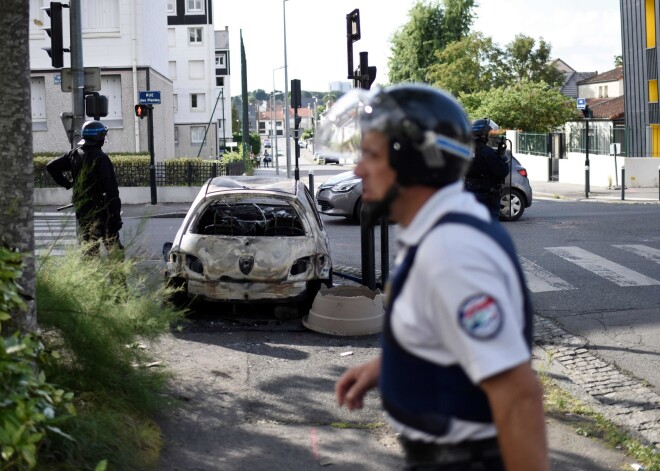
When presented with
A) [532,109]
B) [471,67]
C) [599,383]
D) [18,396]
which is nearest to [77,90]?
[599,383]

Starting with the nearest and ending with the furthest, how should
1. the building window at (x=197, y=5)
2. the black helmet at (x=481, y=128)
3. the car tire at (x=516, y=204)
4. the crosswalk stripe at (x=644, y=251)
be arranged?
1. the black helmet at (x=481, y=128)
2. the crosswalk stripe at (x=644, y=251)
3. the car tire at (x=516, y=204)
4. the building window at (x=197, y=5)

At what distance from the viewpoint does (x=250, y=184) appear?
421 inches

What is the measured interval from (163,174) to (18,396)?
24.8 meters

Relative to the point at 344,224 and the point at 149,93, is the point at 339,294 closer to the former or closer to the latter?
the point at 344,224

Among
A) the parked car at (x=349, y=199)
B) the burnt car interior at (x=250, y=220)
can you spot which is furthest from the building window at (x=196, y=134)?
the burnt car interior at (x=250, y=220)

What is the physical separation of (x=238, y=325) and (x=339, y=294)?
3.33 feet

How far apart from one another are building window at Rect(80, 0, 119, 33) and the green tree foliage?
18841mm

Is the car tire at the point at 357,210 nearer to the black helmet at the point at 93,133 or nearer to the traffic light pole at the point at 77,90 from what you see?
the traffic light pole at the point at 77,90

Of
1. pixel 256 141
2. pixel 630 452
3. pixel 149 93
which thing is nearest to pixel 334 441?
pixel 630 452

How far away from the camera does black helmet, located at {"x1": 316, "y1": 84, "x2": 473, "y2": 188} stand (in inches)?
94.3

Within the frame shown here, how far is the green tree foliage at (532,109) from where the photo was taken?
45219 mm

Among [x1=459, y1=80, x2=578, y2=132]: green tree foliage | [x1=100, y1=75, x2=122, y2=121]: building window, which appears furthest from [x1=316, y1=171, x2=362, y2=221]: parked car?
[x1=459, y1=80, x2=578, y2=132]: green tree foliage

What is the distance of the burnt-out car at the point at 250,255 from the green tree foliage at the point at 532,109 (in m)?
36.6

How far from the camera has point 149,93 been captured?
973 inches
